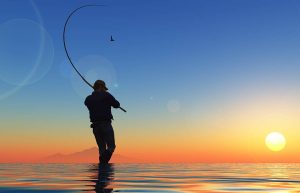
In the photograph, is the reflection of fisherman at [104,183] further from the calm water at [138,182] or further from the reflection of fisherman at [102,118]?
the reflection of fisherman at [102,118]

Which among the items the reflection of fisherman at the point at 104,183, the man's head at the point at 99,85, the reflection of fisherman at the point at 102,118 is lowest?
the reflection of fisherman at the point at 104,183

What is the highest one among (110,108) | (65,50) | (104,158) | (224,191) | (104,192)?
(65,50)

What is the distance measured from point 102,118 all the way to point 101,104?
1.71ft

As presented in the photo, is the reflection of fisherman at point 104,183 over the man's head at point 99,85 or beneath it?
beneath

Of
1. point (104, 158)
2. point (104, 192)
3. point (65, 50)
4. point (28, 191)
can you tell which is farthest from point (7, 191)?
point (65, 50)

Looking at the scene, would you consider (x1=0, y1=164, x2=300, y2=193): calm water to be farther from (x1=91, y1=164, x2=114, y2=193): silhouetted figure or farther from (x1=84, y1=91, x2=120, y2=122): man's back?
(x1=84, y1=91, x2=120, y2=122): man's back

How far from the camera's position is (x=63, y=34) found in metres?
21.7

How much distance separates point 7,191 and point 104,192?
1281mm

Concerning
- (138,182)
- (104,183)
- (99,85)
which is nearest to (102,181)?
(104,183)

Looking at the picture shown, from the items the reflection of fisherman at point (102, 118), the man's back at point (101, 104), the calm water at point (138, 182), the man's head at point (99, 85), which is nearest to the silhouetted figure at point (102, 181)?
the calm water at point (138, 182)

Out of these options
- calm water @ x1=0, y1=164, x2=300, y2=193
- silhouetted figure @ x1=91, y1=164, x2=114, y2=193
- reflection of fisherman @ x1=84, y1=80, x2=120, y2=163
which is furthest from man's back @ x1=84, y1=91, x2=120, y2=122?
silhouetted figure @ x1=91, y1=164, x2=114, y2=193

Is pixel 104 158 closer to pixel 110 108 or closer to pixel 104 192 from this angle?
pixel 110 108

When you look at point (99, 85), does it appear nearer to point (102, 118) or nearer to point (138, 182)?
point (102, 118)

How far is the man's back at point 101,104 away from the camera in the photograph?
1639 centimetres
